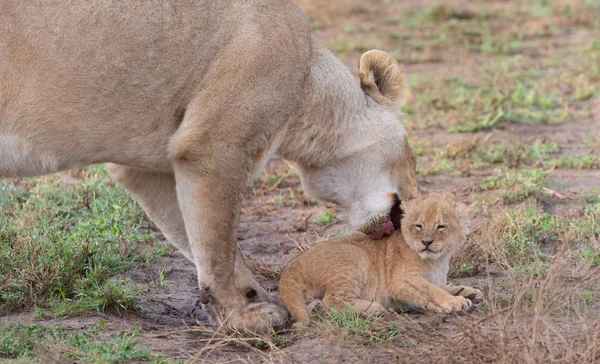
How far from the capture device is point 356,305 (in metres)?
4.73

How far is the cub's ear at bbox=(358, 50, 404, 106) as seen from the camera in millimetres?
5629

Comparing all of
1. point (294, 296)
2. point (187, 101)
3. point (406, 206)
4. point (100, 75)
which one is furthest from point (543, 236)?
point (100, 75)

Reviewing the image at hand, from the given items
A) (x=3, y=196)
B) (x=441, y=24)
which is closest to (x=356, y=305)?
(x=3, y=196)

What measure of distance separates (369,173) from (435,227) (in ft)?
2.45

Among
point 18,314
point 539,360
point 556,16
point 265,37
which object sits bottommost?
point 556,16

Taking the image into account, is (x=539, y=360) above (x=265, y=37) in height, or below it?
below

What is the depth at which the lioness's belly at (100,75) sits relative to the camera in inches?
173

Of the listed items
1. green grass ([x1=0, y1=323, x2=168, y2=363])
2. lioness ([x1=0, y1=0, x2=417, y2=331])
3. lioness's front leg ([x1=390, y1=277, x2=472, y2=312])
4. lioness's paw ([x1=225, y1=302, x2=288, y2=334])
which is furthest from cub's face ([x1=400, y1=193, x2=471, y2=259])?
green grass ([x1=0, y1=323, x2=168, y2=363])

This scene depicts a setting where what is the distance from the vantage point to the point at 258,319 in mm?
4859

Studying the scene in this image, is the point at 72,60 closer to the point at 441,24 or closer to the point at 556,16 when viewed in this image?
the point at 441,24

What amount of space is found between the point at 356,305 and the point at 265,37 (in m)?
1.35

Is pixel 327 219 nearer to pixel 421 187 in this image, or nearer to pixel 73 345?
pixel 421 187

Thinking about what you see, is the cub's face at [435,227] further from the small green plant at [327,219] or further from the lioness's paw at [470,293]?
the small green plant at [327,219]

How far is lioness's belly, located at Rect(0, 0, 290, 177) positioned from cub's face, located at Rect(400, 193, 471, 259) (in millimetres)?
1199
